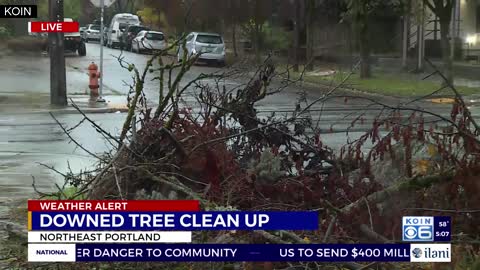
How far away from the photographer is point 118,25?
43594 millimetres

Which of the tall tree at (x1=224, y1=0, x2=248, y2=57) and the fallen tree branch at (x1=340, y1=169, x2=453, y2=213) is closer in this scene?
the fallen tree branch at (x1=340, y1=169, x2=453, y2=213)

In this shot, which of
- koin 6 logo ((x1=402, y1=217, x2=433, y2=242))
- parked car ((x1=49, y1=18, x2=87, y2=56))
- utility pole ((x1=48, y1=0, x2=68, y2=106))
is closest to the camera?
koin 6 logo ((x1=402, y1=217, x2=433, y2=242))

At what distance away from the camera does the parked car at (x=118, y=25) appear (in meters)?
42.3

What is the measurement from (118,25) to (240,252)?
4065cm

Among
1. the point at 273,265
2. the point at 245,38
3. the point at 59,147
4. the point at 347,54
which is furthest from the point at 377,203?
the point at 245,38

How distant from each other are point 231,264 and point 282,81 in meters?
2.80

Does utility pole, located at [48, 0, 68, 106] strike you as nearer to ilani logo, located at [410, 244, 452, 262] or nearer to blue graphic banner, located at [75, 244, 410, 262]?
blue graphic banner, located at [75, 244, 410, 262]

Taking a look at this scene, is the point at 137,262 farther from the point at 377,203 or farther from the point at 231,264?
the point at 377,203

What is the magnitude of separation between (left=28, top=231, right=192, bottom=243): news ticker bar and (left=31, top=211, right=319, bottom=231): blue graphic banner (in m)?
0.03

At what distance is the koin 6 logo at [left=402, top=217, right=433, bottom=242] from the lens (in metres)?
4.57

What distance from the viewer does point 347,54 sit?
1551 centimetres

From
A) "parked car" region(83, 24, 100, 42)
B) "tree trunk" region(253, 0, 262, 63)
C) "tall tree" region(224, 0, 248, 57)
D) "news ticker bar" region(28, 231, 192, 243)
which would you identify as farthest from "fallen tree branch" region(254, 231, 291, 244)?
"parked car" region(83, 24, 100, 42)

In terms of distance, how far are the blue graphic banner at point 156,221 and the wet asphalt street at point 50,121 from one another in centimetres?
250

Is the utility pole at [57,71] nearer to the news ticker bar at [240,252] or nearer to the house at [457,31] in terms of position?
the house at [457,31]
